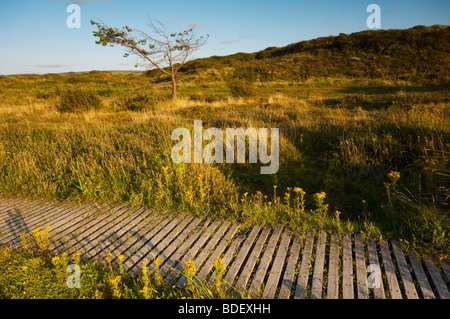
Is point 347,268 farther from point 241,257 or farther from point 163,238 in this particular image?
point 163,238

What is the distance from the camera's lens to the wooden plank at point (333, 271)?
7.75 ft

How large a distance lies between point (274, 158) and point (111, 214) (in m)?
4.04

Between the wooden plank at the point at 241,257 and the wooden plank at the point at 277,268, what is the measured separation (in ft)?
1.09

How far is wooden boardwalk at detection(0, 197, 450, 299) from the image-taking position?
8.02 feet

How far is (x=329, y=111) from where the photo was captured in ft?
36.6

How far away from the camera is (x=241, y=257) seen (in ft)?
9.48

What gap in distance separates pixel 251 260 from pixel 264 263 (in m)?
0.14

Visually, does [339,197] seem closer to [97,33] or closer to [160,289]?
[160,289]

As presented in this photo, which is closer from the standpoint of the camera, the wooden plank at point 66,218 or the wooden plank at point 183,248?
the wooden plank at point 183,248

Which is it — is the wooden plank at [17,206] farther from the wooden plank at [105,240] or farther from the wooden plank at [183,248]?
the wooden plank at [183,248]

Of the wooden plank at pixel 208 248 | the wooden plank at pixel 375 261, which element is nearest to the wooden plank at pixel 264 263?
the wooden plank at pixel 208 248

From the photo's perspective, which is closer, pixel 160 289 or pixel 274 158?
pixel 160 289

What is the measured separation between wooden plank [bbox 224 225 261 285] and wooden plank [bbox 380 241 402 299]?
1399 millimetres

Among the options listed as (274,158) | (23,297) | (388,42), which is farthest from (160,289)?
(388,42)
